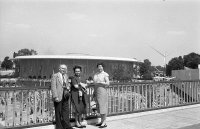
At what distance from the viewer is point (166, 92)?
31.2 ft

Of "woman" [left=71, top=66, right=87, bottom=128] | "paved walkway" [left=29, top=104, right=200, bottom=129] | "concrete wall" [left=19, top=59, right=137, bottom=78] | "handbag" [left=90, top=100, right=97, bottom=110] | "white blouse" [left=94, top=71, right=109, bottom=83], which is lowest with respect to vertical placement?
"paved walkway" [left=29, top=104, right=200, bottom=129]

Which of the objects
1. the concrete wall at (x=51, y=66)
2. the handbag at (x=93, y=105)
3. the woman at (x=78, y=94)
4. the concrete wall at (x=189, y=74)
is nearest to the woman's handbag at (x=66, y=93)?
the woman at (x=78, y=94)

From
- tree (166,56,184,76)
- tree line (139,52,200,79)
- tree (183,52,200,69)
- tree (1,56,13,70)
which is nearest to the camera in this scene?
tree (183,52,200,69)

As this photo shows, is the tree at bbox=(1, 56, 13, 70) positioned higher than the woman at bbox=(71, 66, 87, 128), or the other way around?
the tree at bbox=(1, 56, 13, 70)

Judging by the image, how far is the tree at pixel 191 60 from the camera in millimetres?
76412

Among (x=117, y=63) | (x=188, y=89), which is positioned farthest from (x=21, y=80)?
(x=188, y=89)

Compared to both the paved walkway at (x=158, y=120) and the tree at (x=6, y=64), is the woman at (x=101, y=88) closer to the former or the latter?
the paved walkway at (x=158, y=120)

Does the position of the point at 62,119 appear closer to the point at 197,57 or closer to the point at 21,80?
the point at 21,80

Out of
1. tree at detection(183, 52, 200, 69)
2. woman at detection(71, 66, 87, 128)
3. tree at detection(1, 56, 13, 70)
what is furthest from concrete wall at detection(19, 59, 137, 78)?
woman at detection(71, 66, 87, 128)

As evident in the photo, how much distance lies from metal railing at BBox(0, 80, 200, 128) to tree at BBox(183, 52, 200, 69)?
69.7 metres

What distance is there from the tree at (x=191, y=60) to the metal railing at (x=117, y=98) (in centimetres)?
6968

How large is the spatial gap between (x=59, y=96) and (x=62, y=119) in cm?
61

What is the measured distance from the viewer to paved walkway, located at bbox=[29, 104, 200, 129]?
259 inches

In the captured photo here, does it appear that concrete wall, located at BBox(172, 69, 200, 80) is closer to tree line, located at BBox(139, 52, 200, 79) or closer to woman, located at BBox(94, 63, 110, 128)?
woman, located at BBox(94, 63, 110, 128)
